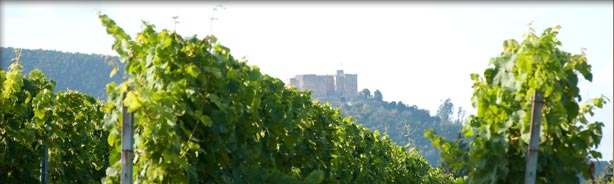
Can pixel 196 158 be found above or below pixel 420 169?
above

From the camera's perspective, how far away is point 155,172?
5.84 m

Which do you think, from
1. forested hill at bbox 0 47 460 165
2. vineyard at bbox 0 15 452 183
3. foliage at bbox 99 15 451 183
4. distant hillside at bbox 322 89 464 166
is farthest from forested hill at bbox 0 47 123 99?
foliage at bbox 99 15 451 183

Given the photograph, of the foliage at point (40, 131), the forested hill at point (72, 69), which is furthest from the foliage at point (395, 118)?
the foliage at point (40, 131)

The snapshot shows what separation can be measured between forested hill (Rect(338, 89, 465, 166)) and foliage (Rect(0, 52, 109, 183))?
4119 inches

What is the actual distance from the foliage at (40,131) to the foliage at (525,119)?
178 inches

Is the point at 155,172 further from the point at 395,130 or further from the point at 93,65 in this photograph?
the point at 395,130

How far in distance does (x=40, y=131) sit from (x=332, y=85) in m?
143

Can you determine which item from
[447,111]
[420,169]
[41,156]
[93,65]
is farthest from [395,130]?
[41,156]

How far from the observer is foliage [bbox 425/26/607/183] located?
18.7 ft

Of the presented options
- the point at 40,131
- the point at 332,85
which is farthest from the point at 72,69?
the point at 332,85

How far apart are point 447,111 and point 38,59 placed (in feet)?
261

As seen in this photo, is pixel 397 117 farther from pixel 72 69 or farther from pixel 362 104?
pixel 72 69

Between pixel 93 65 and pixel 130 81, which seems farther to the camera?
pixel 93 65

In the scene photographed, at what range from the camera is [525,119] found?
5836 mm
